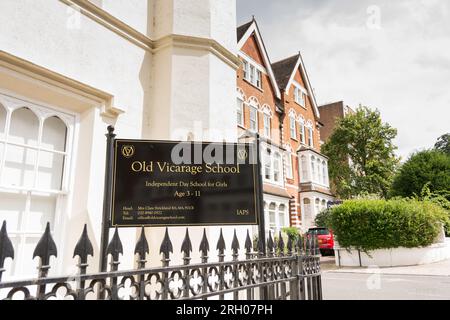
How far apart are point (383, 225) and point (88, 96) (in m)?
12.7

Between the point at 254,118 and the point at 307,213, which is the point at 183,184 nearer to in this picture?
the point at 254,118

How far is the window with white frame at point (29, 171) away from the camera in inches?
147

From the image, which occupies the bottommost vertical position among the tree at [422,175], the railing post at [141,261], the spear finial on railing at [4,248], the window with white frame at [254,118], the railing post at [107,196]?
the railing post at [141,261]

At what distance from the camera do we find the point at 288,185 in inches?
955

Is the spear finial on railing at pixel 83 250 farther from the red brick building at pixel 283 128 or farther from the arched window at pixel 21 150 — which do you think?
the red brick building at pixel 283 128

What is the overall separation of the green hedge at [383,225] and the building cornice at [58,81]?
466 inches

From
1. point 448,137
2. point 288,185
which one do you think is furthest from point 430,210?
point 448,137

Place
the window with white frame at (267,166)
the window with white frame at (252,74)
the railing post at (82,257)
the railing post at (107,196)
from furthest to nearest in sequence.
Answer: the window with white frame at (267,166), the window with white frame at (252,74), the railing post at (107,196), the railing post at (82,257)

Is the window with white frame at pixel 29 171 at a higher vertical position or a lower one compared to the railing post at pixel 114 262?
higher

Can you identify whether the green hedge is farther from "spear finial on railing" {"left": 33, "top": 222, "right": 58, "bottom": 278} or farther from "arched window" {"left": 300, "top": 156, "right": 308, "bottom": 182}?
"spear finial on railing" {"left": 33, "top": 222, "right": 58, "bottom": 278}

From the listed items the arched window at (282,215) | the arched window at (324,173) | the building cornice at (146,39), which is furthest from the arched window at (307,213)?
the building cornice at (146,39)

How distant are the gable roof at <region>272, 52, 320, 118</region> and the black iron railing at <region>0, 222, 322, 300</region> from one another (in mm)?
23170

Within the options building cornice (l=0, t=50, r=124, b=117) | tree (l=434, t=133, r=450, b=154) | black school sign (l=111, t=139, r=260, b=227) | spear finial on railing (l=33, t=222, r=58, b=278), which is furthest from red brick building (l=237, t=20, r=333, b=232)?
tree (l=434, t=133, r=450, b=154)

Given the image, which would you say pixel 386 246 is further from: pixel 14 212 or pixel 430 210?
pixel 14 212
